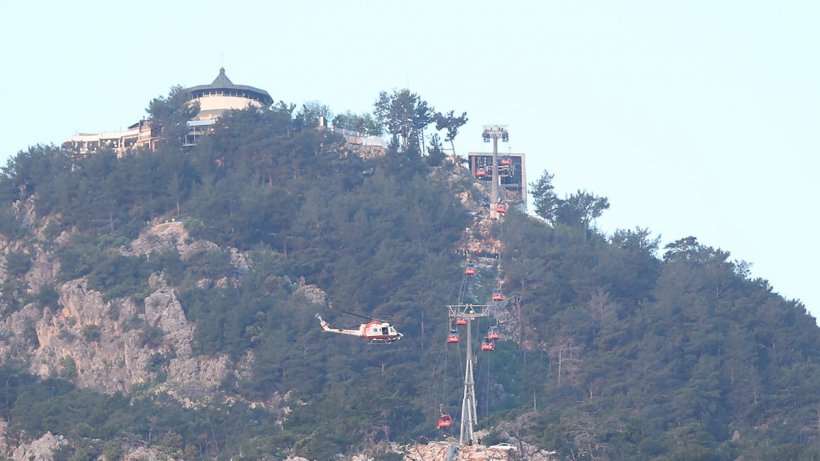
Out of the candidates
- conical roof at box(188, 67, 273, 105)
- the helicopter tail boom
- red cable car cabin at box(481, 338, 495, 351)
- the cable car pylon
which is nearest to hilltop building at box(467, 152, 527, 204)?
conical roof at box(188, 67, 273, 105)

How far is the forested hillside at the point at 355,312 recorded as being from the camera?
317 feet

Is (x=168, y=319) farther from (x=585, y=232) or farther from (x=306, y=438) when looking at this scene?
(x=585, y=232)

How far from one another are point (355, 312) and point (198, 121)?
78.9ft

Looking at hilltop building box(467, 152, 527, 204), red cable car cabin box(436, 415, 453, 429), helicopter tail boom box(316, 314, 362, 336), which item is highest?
hilltop building box(467, 152, 527, 204)

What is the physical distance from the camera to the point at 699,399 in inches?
4087

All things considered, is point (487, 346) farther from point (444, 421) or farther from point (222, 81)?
point (222, 81)

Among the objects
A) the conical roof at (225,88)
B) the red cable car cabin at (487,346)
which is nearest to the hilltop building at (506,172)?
the conical roof at (225,88)

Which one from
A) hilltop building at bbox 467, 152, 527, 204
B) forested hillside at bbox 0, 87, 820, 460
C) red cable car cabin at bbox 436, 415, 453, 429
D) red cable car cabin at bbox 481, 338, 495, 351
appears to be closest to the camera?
red cable car cabin at bbox 436, 415, 453, 429

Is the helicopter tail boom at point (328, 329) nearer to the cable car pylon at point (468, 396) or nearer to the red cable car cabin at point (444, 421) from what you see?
the cable car pylon at point (468, 396)

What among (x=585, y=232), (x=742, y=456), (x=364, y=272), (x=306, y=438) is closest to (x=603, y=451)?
(x=742, y=456)

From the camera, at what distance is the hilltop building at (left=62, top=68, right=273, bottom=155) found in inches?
5017

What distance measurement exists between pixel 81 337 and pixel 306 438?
64.1ft

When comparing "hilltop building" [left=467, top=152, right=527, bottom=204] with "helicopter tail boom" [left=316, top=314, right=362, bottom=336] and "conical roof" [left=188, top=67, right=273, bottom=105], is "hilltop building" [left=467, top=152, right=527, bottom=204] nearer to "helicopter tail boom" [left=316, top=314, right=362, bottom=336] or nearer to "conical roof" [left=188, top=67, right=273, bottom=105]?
"conical roof" [left=188, top=67, right=273, bottom=105]

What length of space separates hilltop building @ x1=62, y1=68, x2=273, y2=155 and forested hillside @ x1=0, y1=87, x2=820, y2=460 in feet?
7.17
